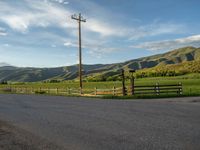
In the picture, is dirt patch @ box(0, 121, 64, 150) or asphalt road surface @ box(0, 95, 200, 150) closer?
asphalt road surface @ box(0, 95, 200, 150)

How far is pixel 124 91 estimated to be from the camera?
→ 34.6m

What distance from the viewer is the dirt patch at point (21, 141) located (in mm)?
8492

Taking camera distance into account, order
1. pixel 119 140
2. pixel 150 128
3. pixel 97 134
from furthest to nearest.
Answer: pixel 150 128 → pixel 97 134 → pixel 119 140

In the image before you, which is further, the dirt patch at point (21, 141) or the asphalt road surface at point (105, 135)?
the dirt patch at point (21, 141)

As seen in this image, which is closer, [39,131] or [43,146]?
[43,146]

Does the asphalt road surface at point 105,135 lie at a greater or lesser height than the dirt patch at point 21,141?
greater

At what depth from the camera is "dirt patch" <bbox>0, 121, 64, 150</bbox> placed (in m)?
8.49

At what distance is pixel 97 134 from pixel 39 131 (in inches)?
92.6

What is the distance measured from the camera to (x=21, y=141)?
9.43m

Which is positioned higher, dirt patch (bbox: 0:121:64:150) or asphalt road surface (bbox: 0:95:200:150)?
asphalt road surface (bbox: 0:95:200:150)

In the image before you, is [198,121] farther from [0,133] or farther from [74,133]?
[0,133]

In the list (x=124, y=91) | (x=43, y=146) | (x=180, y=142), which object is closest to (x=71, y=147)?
(x=43, y=146)

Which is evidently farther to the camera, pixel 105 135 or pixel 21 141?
pixel 105 135

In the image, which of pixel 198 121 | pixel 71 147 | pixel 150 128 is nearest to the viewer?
pixel 71 147
